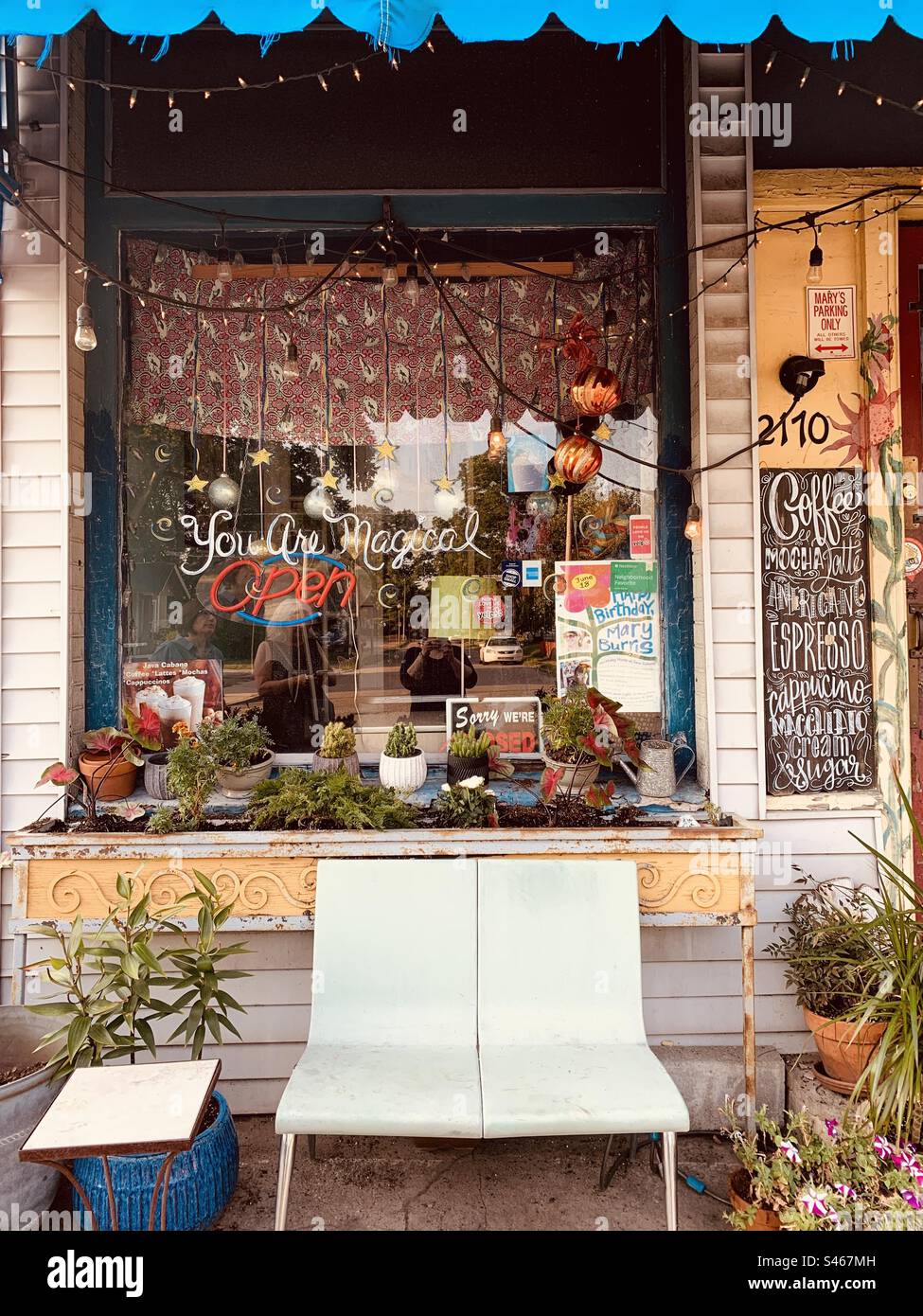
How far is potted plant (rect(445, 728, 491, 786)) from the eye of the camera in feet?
12.5

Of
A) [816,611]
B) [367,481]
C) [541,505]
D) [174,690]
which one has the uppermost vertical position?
[367,481]

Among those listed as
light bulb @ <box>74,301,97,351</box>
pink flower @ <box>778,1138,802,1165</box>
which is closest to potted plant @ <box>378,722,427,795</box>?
pink flower @ <box>778,1138,802,1165</box>

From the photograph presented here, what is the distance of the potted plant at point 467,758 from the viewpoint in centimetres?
382

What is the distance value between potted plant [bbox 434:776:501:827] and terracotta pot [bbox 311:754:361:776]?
20.2 inches

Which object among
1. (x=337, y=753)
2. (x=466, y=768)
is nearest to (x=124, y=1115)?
(x=337, y=753)

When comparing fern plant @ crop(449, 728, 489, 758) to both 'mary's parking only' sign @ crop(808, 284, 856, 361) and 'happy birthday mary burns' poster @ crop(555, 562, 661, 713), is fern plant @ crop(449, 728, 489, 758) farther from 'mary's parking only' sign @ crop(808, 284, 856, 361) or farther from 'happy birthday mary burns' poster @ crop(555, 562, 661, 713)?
'mary's parking only' sign @ crop(808, 284, 856, 361)

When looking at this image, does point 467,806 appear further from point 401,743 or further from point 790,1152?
point 790,1152

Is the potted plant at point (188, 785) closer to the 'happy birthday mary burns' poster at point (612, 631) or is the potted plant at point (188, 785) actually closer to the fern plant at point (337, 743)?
the fern plant at point (337, 743)

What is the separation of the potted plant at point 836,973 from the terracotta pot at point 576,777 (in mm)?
1036

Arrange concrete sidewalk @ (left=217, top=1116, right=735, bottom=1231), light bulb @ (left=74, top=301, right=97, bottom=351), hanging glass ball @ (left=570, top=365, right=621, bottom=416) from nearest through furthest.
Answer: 1. concrete sidewalk @ (left=217, top=1116, right=735, bottom=1231)
2. light bulb @ (left=74, top=301, right=97, bottom=351)
3. hanging glass ball @ (left=570, top=365, right=621, bottom=416)

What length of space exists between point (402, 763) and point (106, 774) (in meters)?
1.28

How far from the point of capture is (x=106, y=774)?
3.68 m

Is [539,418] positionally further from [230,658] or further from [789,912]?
[789,912]
